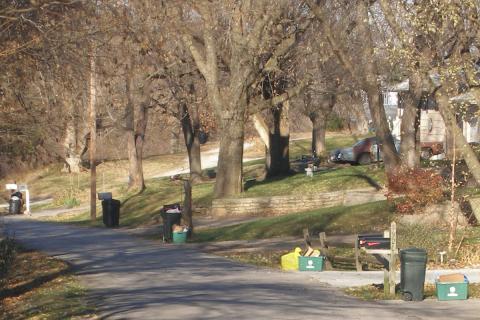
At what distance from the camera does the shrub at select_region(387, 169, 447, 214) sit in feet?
93.0

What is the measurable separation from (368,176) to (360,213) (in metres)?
9.32

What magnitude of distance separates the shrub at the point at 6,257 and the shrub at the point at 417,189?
11482 millimetres

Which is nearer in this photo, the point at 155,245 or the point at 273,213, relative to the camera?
the point at 155,245

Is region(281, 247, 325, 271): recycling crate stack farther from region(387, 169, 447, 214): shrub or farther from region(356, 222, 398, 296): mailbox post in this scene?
region(387, 169, 447, 214): shrub

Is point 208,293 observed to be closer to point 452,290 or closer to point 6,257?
point 452,290

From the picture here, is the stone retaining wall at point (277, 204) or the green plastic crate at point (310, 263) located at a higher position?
the stone retaining wall at point (277, 204)

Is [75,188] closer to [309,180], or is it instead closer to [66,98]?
[309,180]

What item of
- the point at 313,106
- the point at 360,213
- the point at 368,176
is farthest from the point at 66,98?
the point at 313,106

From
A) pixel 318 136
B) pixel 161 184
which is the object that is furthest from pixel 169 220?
pixel 318 136

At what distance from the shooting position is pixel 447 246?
24.1 metres

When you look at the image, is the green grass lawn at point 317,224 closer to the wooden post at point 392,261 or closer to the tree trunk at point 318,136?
the wooden post at point 392,261

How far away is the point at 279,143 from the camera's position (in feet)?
149

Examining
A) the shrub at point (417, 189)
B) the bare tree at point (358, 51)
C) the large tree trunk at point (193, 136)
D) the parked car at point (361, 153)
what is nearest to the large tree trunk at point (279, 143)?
the large tree trunk at point (193, 136)

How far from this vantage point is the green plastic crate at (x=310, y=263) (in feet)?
73.4
